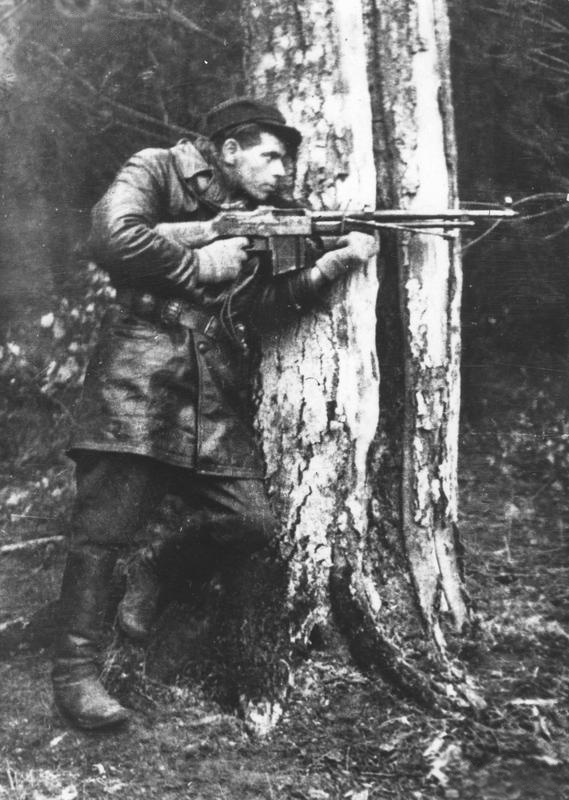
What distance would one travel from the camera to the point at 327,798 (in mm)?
3447

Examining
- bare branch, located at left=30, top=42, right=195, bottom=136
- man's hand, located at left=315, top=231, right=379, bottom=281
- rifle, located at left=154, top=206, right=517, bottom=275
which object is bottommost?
man's hand, located at left=315, top=231, right=379, bottom=281

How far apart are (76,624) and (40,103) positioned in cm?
266

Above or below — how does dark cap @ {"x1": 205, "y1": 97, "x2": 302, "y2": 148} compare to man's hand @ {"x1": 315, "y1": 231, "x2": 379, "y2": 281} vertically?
above

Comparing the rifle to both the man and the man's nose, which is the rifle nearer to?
the man

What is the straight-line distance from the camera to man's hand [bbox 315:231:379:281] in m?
3.84

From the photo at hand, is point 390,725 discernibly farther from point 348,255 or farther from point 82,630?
point 348,255

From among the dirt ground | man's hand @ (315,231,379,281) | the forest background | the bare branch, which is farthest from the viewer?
the bare branch

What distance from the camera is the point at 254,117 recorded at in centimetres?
381

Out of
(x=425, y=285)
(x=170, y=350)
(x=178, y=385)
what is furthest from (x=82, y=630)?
(x=425, y=285)

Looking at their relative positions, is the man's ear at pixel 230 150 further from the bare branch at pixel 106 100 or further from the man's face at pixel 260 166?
the bare branch at pixel 106 100

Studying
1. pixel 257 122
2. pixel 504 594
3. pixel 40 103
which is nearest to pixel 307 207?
pixel 257 122

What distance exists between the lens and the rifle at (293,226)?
→ 379 cm

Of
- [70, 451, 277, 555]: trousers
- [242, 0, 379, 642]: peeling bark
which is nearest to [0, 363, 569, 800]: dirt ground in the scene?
[242, 0, 379, 642]: peeling bark

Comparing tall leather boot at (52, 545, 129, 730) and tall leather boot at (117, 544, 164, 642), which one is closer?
tall leather boot at (52, 545, 129, 730)
